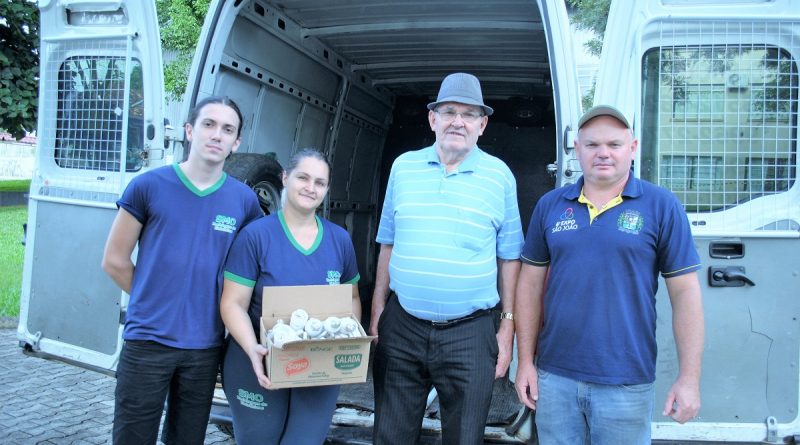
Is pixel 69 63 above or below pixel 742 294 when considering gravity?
above

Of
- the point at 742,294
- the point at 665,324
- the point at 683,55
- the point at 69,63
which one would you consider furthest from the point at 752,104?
the point at 69,63

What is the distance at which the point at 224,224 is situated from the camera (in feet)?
8.14


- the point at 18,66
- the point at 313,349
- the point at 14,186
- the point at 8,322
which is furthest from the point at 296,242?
the point at 14,186

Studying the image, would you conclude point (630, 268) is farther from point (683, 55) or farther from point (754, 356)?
point (683, 55)

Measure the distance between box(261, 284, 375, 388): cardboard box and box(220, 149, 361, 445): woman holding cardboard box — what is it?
7 cm

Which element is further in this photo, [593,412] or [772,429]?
[772,429]

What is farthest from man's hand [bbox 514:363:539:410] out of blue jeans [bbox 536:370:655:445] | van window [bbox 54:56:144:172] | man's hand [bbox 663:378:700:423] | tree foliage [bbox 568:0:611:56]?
tree foliage [bbox 568:0:611:56]

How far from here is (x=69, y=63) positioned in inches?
135

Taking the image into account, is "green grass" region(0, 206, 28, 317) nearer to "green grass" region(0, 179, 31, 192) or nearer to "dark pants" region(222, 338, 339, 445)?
"green grass" region(0, 179, 31, 192)

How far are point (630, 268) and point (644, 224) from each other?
16cm

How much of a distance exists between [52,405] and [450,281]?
3816 millimetres

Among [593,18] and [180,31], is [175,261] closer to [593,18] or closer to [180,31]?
[593,18]

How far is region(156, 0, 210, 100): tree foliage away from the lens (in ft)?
44.8

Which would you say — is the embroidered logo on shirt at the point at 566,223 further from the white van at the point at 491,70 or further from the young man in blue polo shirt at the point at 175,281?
the young man in blue polo shirt at the point at 175,281
